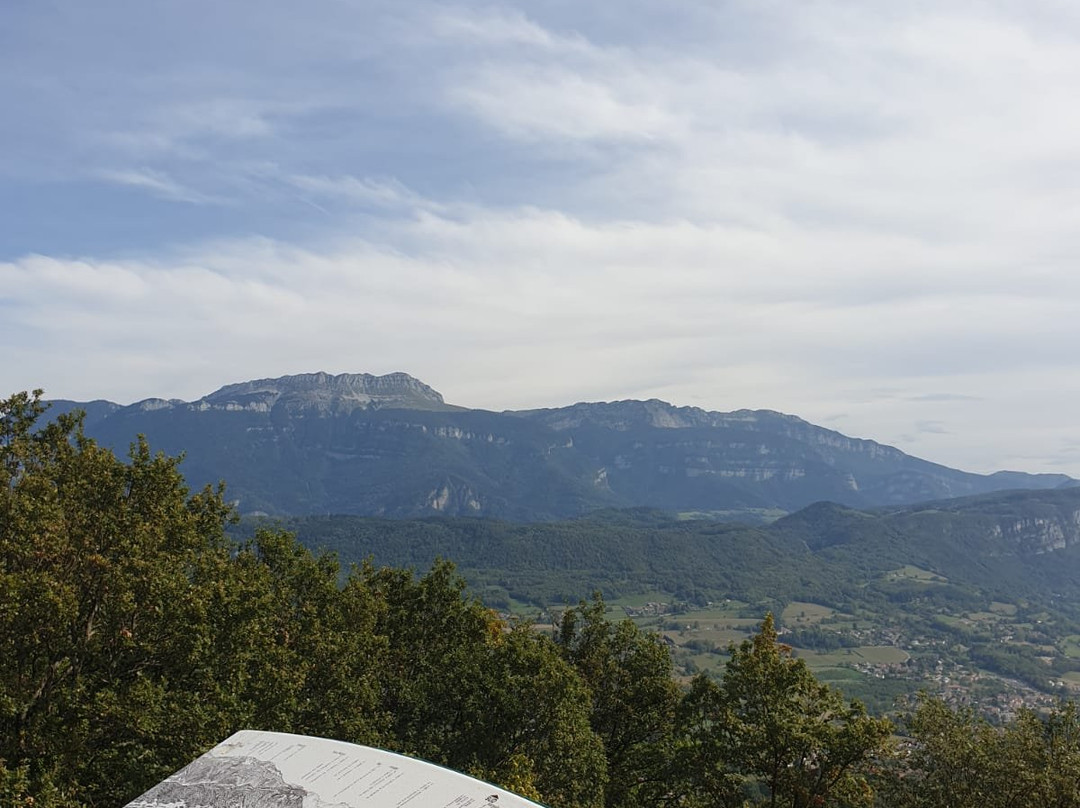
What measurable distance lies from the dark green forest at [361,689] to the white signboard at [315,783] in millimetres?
5138

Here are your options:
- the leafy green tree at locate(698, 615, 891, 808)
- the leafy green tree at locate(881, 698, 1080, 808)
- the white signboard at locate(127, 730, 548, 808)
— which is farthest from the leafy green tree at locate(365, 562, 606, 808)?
the leafy green tree at locate(881, 698, 1080, 808)

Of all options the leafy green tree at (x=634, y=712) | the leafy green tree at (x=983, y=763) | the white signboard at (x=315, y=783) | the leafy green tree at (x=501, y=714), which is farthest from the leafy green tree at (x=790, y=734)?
the white signboard at (x=315, y=783)

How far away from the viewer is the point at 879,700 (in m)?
188

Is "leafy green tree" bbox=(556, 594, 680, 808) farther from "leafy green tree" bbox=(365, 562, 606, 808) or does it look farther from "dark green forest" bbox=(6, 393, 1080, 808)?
"leafy green tree" bbox=(365, 562, 606, 808)

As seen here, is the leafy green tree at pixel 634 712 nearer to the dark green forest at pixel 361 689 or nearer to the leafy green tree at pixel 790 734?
the dark green forest at pixel 361 689

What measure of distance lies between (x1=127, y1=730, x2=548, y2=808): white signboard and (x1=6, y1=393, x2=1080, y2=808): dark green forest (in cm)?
514

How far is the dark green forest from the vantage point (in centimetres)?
2284

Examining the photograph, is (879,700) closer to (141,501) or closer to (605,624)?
(605,624)

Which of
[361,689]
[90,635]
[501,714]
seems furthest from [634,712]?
[90,635]

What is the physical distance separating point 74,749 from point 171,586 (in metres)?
5.23

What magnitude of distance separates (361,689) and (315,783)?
1334cm

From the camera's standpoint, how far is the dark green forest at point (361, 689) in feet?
74.9

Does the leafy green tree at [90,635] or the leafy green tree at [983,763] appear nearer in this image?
the leafy green tree at [90,635]

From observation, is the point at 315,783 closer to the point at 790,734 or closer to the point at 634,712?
the point at 790,734
